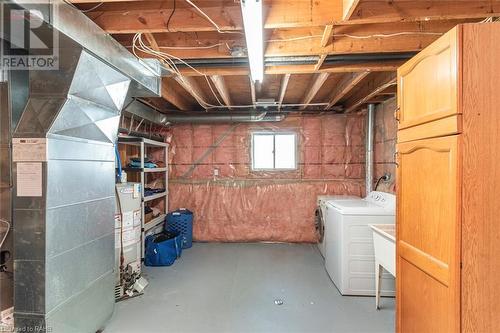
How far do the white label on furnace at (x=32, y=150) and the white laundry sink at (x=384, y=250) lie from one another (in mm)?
2538

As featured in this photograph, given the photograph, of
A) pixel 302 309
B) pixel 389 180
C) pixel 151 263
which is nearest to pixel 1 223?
pixel 151 263

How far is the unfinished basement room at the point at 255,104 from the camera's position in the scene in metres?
1.16

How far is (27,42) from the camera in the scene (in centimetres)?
160

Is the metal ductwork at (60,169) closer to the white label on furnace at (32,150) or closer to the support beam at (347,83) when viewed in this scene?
the white label on furnace at (32,150)

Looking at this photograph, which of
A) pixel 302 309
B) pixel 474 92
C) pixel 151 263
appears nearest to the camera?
pixel 474 92

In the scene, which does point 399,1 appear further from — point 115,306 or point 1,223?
point 115,306

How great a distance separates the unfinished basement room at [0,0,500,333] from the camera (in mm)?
1158

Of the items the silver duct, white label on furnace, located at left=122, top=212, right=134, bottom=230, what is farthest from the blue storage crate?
the silver duct

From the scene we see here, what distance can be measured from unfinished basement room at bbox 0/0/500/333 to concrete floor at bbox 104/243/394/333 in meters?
0.02

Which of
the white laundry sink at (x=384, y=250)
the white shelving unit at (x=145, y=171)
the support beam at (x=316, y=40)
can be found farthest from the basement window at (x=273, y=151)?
the support beam at (x=316, y=40)

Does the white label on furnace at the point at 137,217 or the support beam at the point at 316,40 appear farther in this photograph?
the white label on furnace at the point at 137,217

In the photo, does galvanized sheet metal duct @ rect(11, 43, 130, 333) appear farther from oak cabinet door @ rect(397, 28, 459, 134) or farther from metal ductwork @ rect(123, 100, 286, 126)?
metal ductwork @ rect(123, 100, 286, 126)

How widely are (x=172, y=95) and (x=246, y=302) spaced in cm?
275

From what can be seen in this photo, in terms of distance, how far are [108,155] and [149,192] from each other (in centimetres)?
188
